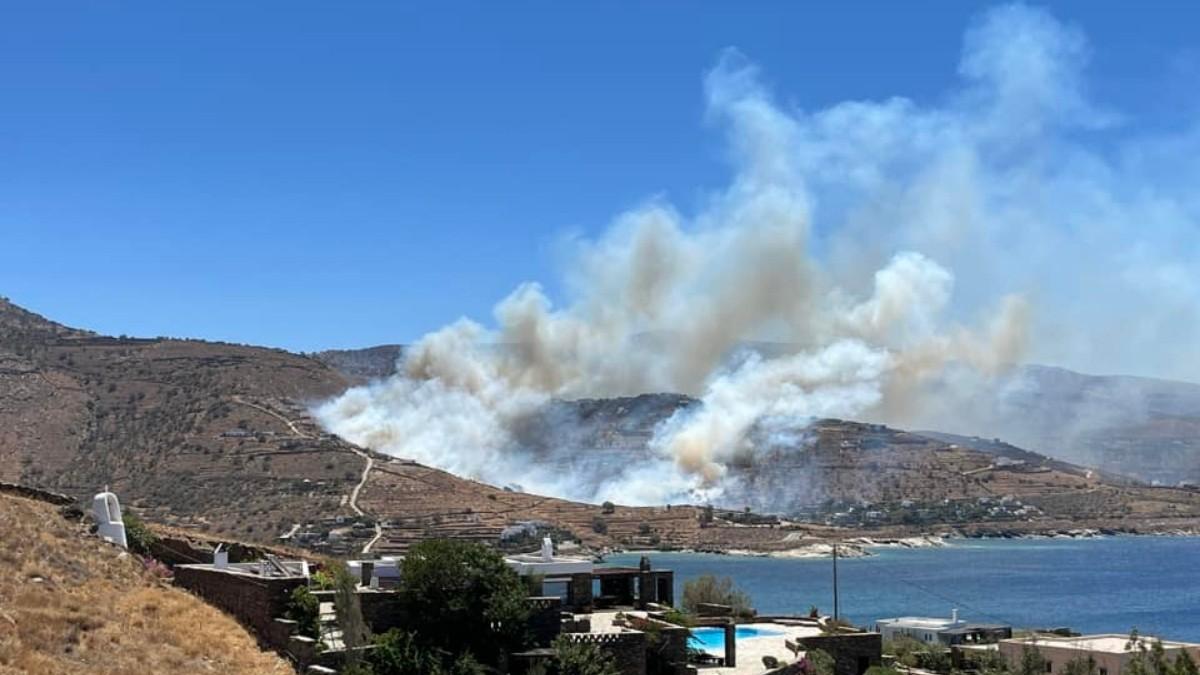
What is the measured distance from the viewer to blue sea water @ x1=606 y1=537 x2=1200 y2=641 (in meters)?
91.7

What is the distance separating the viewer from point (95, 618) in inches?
762

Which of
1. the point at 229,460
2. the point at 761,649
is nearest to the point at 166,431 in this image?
the point at 229,460

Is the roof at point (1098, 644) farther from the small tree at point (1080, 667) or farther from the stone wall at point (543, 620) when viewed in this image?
the stone wall at point (543, 620)

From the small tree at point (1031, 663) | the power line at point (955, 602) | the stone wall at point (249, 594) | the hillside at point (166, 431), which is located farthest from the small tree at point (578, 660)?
the hillside at point (166, 431)

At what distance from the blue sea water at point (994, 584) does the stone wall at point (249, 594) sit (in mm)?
43171

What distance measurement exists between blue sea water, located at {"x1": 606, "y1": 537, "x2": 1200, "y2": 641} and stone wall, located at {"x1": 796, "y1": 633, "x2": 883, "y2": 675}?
1364 inches

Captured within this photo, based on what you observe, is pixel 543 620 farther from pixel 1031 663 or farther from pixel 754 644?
pixel 1031 663

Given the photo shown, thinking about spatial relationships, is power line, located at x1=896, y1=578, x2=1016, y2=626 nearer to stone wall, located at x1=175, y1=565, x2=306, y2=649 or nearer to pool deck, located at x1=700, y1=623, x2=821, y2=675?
pool deck, located at x1=700, y1=623, x2=821, y2=675

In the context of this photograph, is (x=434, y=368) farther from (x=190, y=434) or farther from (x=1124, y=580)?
(x=1124, y=580)

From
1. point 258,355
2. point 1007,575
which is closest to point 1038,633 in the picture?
point 1007,575

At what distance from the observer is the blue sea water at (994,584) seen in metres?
91.7

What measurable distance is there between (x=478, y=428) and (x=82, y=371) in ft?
224

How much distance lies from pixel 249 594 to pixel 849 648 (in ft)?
47.0

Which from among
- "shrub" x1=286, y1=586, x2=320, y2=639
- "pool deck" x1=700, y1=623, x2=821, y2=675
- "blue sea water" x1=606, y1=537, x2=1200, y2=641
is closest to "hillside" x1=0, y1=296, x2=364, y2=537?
"blue sea water" x1=606, y1=537, x2=1200, y2=641
